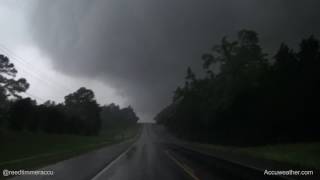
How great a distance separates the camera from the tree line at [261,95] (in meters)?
72.8

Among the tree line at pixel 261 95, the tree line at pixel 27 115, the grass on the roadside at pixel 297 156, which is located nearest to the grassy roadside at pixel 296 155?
the grass on the roadside at pixel 297 156

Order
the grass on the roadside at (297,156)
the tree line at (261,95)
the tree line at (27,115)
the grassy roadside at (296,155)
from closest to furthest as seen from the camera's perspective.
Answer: the grass on the roadside at (297,156), the grassy roadside at (296,155), the tree line at (261,95), the tree line at (27,115)

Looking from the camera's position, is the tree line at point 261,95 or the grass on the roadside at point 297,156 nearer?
the grass on the roadside at point 297,156

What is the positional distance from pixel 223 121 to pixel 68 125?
43664mm

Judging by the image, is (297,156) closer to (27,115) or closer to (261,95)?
(261,95)

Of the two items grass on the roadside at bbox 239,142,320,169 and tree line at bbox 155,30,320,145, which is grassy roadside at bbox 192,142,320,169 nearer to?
grass on the roadside at bbox 239,142,320,169

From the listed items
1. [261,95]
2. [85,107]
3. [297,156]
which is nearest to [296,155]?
[297,156]

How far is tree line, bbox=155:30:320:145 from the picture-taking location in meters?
72.8

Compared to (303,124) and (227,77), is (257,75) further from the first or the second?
(303,124)

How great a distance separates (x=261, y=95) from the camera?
278ft

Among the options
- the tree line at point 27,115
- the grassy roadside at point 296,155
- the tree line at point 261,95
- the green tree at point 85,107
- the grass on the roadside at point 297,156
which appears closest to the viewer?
the grass on the roadside at point 297,156

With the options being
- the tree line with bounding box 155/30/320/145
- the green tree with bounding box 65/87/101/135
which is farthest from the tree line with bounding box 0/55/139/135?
the tree line with bounding box 155/30/320/145

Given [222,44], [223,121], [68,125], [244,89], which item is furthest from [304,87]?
[68,125]

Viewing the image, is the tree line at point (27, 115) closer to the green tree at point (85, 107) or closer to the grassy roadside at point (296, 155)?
the green tree at point (85, 107)
